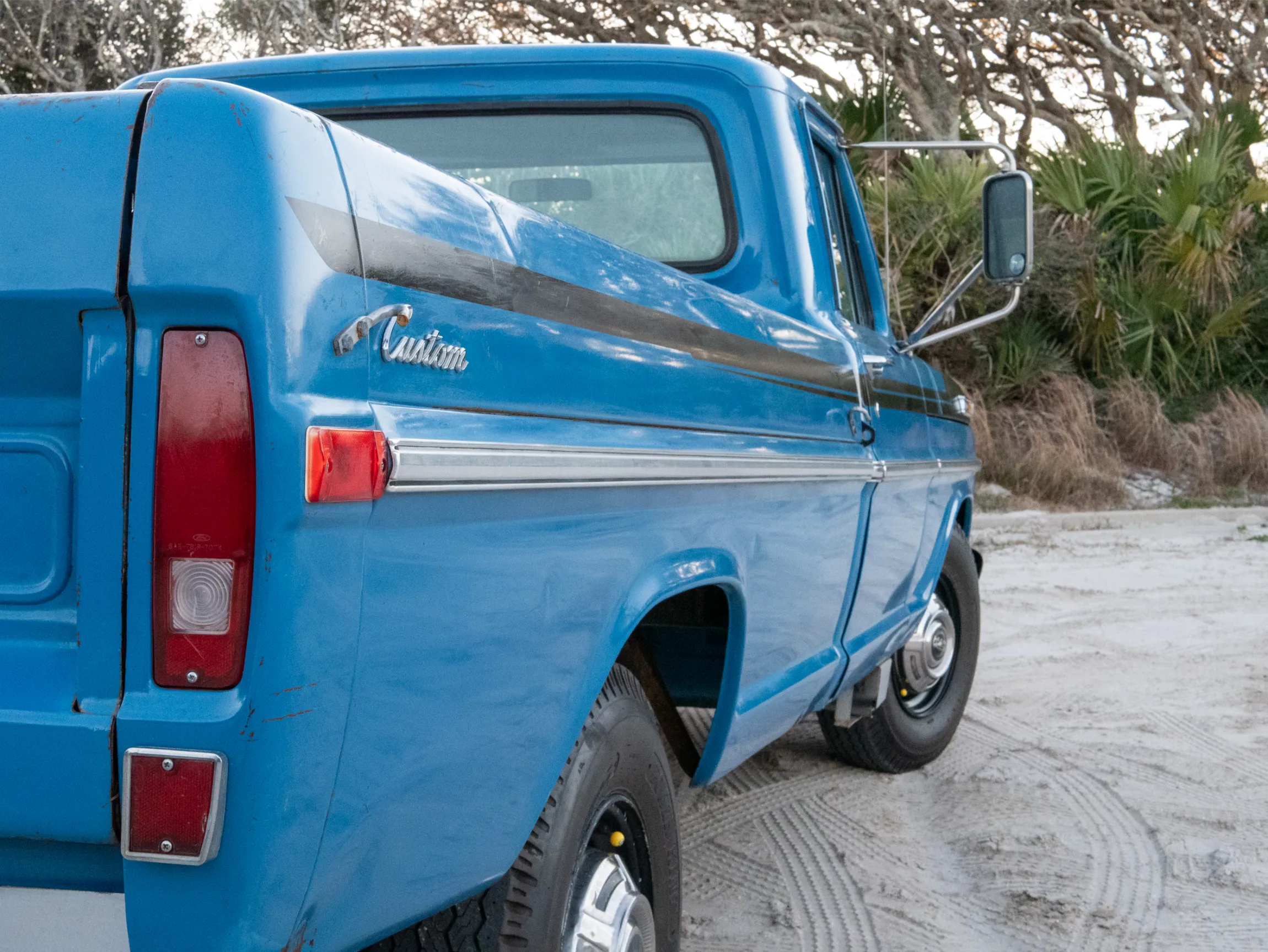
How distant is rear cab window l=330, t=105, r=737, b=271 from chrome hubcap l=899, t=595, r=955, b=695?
1.66 meters

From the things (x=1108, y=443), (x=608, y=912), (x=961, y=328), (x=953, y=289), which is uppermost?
(x=953, y=289)

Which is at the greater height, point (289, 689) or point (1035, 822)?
point (289, 689)

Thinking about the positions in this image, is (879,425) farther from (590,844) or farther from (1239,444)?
(1239,444)

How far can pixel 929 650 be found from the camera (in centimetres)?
435

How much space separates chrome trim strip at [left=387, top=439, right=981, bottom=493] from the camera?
1469 millimetres

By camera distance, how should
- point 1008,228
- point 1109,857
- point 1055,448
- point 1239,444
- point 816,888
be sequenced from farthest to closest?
point 1239,444, point 1055,448, point 1008,228, point 1109,857, point 816,888

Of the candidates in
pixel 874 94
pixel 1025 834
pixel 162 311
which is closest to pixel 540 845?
pixel 162 311

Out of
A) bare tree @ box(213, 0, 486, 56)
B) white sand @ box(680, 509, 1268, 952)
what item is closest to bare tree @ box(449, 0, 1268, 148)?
bare tree @ box(213, 0, 486, 56)

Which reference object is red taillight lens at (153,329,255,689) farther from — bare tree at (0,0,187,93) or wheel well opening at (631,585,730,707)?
bare tree at (0,0,187,93)

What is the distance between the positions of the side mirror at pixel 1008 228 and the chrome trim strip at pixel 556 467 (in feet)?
4.81

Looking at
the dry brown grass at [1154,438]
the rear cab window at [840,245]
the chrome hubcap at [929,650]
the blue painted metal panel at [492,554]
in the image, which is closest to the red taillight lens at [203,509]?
the blue painted metal panel at [492,554]

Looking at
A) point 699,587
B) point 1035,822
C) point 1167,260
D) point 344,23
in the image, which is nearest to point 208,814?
point 699,587

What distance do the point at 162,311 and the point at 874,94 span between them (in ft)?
39.6

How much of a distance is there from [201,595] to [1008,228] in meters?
2.95
